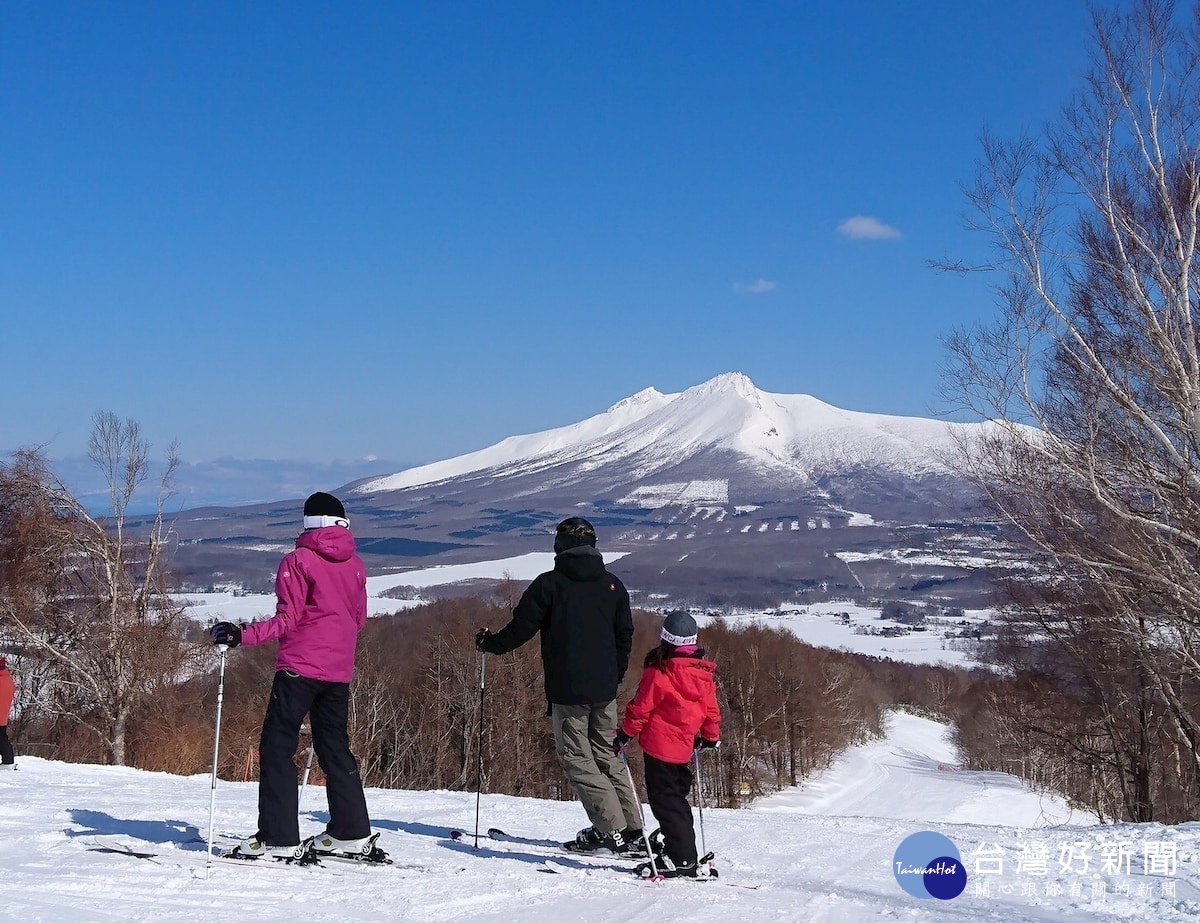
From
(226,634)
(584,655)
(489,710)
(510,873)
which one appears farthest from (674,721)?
(489,710)

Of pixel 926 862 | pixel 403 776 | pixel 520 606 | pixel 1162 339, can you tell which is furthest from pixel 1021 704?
pixel 403 776

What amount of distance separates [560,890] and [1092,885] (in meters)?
2.90

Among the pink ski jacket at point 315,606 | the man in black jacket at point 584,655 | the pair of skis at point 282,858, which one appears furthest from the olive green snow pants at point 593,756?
the pink ski jacket at point 315,606

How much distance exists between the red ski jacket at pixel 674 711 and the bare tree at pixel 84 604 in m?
18.6

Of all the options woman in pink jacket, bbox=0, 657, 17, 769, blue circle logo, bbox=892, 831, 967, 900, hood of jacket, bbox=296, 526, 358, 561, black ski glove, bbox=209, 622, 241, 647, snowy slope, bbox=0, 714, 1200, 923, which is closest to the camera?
snowy slope, bbox=0, 714, 1200, 923

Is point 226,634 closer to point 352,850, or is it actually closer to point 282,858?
point 282,858

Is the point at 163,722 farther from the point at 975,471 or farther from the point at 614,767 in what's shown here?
the point at 614,767

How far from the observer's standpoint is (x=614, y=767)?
6.12m

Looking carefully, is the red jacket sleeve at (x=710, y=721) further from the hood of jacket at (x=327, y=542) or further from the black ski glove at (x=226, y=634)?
the black ski glove at (x=226, y=634)

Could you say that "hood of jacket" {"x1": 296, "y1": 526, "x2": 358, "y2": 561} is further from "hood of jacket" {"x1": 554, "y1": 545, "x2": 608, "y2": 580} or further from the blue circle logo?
the blue circle logo

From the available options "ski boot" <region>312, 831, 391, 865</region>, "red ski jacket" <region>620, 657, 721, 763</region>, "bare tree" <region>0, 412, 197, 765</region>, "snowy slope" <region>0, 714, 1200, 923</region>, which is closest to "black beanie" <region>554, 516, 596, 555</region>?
"red ski jacket" <region>620, 657, 721, 763</region>

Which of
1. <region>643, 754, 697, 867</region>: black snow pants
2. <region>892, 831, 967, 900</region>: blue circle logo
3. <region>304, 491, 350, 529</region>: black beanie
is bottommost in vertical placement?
<region>892, 831, 967, 900</region>: blue circle logo

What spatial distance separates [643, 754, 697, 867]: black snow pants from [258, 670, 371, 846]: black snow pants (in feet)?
5.25

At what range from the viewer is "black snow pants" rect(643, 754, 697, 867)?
552 centimetres
